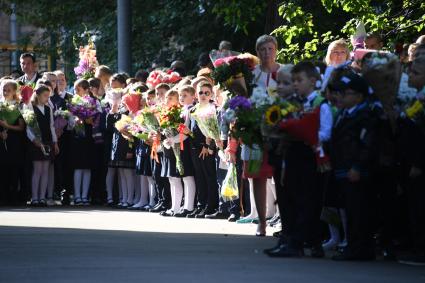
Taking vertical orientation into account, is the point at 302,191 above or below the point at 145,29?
below

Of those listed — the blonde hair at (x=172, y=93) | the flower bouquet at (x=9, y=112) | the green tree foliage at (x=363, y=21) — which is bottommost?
the flower bouquet at (x=9, y=112)

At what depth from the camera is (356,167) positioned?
12.0 m

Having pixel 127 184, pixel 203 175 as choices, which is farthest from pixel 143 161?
pixel 203 175

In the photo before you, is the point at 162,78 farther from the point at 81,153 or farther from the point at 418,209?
the point at 418,209

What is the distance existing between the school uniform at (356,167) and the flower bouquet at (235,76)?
98.2 inches

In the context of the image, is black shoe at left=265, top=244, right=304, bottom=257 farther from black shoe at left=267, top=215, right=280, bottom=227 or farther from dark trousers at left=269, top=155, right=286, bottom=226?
black shoe at left=267, top=215, right=280, bottom=227

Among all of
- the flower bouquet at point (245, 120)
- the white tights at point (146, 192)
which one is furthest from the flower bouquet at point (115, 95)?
the flower bouquet at point (245, 120)

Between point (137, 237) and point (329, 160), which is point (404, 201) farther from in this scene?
point (137, 237)

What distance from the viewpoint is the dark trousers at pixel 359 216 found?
39.8ft

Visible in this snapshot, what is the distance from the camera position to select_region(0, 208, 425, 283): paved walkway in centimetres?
1077

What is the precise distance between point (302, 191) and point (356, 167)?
2.18ft

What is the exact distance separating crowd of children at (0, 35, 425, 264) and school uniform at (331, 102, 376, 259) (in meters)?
0.01

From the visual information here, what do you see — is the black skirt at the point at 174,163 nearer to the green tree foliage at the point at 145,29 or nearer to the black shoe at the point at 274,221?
the black shoe at the point at 274,221

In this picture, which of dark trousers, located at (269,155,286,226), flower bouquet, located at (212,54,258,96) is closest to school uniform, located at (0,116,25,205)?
flower bouquet, located at (212,54,258,96)
